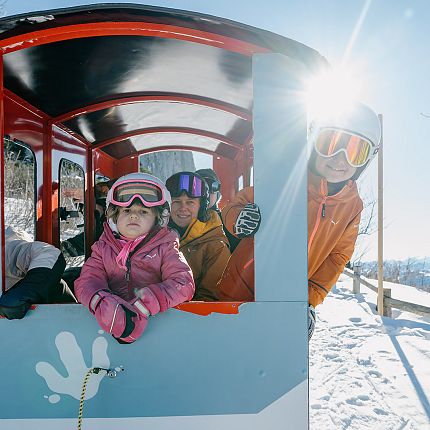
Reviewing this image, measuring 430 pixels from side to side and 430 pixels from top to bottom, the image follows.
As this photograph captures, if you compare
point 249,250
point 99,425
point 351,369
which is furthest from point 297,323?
point 351,369

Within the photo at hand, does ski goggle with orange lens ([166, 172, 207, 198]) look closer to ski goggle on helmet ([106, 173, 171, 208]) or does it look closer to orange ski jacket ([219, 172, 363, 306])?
orange ski jacket ([219, 172, 363, 306])

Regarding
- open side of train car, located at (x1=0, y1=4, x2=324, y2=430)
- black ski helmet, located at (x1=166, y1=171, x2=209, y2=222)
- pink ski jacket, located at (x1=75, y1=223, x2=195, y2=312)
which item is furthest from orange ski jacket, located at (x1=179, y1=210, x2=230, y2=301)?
open side of train car, located at (x1=0, y1=4, x2=324, y2=430)

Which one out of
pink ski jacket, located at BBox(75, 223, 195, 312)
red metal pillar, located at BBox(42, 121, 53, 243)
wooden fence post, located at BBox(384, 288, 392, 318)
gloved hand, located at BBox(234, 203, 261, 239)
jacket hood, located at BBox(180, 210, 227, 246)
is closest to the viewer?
gloved hand, located at BBox(234, 203, 261, 239)

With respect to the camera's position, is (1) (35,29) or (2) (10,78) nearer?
(1) (35,29)

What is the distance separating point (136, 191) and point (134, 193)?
0.02 metres

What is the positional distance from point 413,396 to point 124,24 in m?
4.17

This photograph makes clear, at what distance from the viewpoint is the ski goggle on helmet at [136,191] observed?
2111 millimetres

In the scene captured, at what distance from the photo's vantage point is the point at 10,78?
290 centimetres

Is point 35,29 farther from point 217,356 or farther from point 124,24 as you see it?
point 217,356

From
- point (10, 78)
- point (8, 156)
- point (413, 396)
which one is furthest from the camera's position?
point (413, 396)

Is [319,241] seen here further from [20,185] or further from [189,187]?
[20,185]

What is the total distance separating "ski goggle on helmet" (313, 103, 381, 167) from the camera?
6.83 feet

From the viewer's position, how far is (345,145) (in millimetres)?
2121

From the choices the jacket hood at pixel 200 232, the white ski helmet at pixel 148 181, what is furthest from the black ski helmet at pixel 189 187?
the white ski helmet at pixel 148 181
